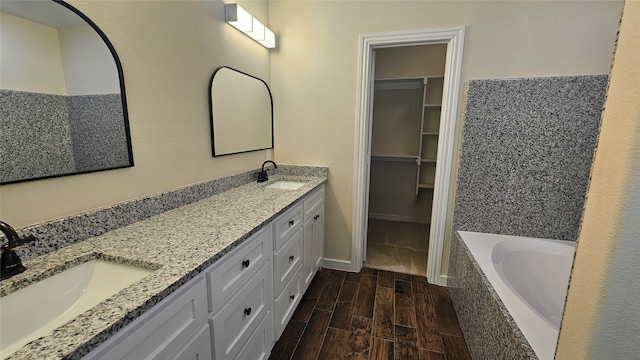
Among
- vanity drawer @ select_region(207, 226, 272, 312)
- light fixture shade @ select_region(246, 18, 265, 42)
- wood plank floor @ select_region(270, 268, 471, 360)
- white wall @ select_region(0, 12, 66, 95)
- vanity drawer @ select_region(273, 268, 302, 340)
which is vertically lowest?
wood plank floor @ select_region(270, 268, 471, 360)

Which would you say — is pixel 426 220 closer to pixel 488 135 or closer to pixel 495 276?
pixel 488 135

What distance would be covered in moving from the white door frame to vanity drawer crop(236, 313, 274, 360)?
1194 mm

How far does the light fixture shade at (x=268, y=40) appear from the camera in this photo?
2.17m

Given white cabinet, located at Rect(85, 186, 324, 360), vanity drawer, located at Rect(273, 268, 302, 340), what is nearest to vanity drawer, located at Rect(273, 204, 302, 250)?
white cabinet, located at Rect(85, 186, 324, 360)

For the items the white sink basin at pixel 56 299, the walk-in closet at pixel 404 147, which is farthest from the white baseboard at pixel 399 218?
the white sink basin at pixel 56 299

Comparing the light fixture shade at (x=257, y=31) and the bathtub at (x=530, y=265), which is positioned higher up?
the light fixture shade at (x=257, y=31)

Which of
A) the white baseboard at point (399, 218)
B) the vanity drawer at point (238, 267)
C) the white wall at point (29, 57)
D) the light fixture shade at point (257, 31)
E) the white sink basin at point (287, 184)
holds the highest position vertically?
the light fixture shade at point (257, 31)

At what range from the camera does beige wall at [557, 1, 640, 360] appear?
52cm

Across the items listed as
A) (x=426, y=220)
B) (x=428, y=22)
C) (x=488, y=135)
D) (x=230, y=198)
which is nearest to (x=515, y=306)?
(x=488, y=135)

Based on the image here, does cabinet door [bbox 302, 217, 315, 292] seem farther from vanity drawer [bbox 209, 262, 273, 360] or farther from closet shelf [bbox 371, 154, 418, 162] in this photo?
closet shelf [bbox 371, 154, 418, 162]

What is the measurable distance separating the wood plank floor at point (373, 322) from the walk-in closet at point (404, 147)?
2.07ft

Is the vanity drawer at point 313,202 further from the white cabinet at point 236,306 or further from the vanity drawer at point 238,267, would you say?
the vanity drawer at point 238,267

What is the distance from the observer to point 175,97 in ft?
4.82

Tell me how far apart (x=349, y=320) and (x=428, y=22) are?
7.46 ft
